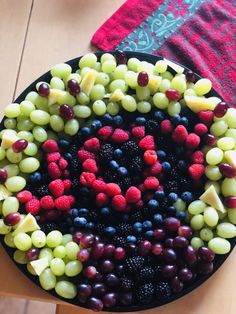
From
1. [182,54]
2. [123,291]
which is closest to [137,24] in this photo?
[182,54]

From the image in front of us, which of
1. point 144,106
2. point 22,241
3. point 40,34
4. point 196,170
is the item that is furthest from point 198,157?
point 40,34

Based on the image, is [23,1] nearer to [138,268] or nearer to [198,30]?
[198,30]

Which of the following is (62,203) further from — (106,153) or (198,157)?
(198,157)

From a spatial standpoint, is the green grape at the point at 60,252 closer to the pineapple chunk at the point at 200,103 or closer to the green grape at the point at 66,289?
the green grape at the point at 66,289

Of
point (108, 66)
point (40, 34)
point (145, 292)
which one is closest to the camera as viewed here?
point (145, 292)

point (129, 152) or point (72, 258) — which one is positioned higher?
point (129, 152)

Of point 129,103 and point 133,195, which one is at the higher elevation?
point 129,103
